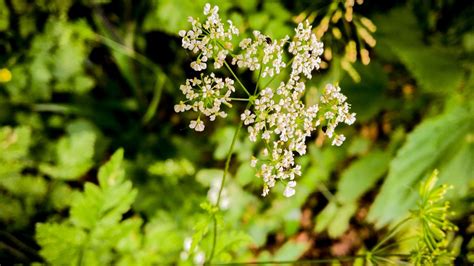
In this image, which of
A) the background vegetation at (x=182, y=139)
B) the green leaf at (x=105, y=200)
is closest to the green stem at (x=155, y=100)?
the background vegetation at (x=182, y=139)

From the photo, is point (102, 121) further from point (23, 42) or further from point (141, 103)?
point (23, 42)

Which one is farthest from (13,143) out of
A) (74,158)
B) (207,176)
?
(207,176)

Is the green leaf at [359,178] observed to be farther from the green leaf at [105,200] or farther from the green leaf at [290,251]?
the green leaf at [105,200]

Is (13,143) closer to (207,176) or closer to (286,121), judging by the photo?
(207,176)

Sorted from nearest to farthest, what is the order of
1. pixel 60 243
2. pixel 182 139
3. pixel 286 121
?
1. pixel 286 121
2. pixel 60 243
3. pixel 182 139

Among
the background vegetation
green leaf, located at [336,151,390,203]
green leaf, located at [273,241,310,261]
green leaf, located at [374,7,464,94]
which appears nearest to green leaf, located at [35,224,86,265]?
the background vegetation

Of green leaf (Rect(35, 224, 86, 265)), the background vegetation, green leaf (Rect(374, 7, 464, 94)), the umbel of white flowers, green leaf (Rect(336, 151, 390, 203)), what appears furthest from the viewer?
green leaf (Rect(336, 151, 390, 203))

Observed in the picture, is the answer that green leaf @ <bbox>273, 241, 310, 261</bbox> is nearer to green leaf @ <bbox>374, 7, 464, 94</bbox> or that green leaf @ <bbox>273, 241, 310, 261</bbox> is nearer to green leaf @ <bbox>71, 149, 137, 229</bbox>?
green leaf @ <bbox>71, 149, 137, 229</bbox>

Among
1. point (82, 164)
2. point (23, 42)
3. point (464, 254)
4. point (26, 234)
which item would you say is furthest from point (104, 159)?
point (464, 254)
